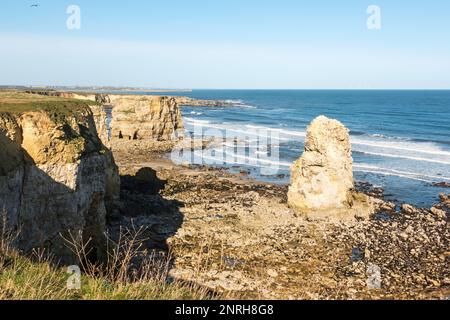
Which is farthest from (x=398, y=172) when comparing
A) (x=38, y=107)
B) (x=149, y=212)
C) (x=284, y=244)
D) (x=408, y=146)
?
(x=38, y=107)

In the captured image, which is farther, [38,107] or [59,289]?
[38,107]

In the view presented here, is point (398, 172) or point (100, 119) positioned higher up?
point (100, 119)

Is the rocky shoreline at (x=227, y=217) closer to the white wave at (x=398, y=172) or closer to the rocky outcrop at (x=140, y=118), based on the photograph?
the white wave at (x=398, y=172)

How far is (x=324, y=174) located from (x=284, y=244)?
734cm

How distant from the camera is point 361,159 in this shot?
48.7 m

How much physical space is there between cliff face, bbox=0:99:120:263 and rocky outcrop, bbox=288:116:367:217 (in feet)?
48.4

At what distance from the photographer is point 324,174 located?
A: 2664 cm

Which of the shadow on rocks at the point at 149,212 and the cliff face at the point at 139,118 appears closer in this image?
the shadow on rocks at the point at 149,212

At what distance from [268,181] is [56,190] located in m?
25.6

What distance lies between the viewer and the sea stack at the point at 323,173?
26.3 meters

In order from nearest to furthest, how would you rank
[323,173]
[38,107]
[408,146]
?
[38,107] < [323,173] < [408,146]

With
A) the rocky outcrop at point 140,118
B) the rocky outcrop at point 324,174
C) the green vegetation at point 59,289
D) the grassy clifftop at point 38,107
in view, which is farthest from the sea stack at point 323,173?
the rocky outcrop at point 140,118

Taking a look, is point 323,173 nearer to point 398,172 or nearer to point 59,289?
point 398,172
